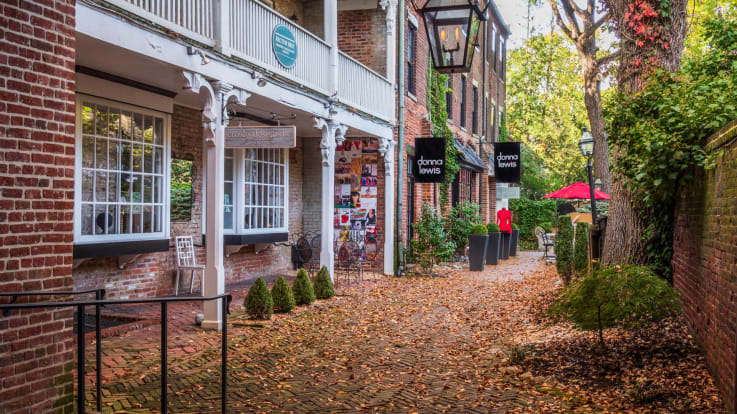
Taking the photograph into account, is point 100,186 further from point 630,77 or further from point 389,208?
point 630,77

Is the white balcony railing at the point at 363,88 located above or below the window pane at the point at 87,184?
above

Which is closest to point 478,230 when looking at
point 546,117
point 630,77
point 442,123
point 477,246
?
point 477,246

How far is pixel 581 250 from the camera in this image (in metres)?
12.4

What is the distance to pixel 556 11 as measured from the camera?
18312 millimetres

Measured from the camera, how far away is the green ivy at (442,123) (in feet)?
56.0

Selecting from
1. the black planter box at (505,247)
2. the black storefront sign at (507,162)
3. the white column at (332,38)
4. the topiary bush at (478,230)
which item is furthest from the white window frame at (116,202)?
the black storefront sign at (507,162)

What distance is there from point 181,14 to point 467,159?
1271 centimetres

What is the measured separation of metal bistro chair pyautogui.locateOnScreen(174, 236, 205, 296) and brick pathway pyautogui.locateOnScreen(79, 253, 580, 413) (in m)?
0.75

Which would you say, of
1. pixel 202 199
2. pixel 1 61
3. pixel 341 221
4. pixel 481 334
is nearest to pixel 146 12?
pixel 1 61

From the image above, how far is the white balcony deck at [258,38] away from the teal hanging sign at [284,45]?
0.09m

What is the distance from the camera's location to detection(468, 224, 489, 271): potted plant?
15539 mm

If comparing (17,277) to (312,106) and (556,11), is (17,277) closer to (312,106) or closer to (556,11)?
(312,106)

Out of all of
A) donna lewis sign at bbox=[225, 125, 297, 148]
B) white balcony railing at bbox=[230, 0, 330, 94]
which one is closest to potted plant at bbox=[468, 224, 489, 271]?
white balcony railing at bbox=[230, 0, 330, 94]

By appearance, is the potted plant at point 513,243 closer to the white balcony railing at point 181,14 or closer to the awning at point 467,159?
the awning at point 467,159
